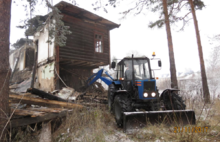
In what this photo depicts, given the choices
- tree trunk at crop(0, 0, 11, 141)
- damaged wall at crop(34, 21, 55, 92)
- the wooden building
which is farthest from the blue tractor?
damaged wall at crop(34, 21, 55, 92)

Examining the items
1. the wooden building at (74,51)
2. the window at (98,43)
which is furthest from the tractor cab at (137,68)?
the window at (98,43)

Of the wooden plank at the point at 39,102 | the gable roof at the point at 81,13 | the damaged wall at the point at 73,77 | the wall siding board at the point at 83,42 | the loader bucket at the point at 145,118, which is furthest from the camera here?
the damaged wall at the point at 73,77

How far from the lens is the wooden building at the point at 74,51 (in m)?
10.1

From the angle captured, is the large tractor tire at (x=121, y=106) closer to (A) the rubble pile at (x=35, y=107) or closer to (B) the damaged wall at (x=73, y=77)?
(A) the rubble pile at (x=35, y=107)

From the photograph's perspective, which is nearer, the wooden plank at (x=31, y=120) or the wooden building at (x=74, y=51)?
the wooden plank at (x=31, y=120)

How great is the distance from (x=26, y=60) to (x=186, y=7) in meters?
16.2

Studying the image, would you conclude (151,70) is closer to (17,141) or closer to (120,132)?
(120,132)

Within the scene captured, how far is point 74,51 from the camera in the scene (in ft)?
35.1

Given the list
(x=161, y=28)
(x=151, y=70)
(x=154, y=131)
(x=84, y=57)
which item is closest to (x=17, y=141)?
(x=154, y=131)

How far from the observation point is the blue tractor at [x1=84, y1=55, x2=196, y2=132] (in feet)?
13.2

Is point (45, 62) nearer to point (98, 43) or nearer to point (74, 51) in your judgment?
point (74, 51)

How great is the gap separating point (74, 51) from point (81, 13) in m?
2.92

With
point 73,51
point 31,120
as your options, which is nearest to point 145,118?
point 31,120

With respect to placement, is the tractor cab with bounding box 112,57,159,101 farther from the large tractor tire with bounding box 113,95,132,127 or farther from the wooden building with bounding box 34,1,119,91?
the wooden building with bounding box 34,1,119,91
